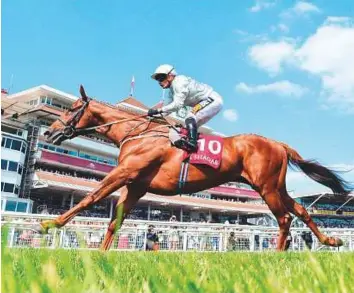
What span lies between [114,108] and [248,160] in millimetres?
2224

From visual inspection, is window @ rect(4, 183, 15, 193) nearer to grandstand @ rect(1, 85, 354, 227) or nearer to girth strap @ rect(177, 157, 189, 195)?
grandstand @ rect(1, 85, 354, 227)

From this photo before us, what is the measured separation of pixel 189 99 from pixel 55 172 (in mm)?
39208

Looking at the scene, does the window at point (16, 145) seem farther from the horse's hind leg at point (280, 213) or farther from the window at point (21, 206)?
the horse's hind leg at point (280, 213)

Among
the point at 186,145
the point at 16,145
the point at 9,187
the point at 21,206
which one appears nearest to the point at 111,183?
the point at 186,145

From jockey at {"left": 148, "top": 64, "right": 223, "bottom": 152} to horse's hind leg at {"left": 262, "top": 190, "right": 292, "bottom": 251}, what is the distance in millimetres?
1429

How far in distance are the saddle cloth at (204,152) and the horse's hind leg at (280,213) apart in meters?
0.98

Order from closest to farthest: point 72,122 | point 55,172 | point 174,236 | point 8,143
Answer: point 72,122 < point 174,236 < point 8,143 < point 55,172

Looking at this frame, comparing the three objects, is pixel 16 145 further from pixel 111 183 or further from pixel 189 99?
pixel 111 183

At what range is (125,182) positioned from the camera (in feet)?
19.1

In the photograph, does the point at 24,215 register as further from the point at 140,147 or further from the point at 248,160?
the point at 248,160

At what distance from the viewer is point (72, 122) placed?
683cm

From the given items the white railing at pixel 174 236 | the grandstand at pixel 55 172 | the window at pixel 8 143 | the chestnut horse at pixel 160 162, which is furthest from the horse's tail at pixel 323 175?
the window at pixel 8 143

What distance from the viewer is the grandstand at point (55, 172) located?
38.3 metres

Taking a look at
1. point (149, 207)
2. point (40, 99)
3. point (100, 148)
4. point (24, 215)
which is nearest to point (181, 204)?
point (149, 207)
